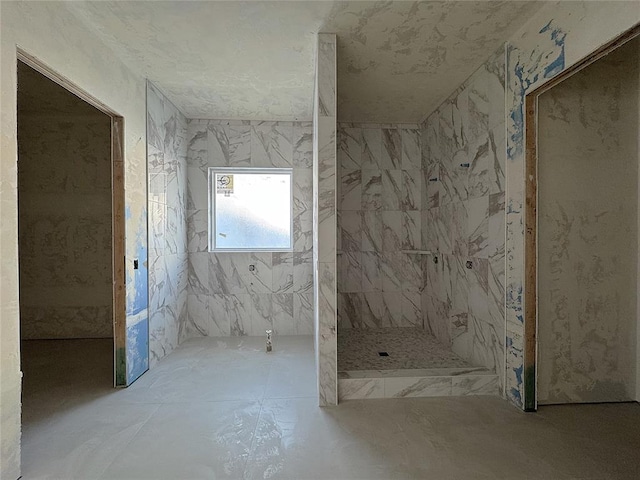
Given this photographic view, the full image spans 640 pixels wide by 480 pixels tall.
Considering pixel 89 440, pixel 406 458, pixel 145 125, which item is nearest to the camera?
pixel 406 458

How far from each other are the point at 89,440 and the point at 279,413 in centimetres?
115

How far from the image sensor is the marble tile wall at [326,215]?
2314 mm

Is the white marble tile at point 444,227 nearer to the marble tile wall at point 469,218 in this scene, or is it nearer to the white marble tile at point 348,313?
the marble tile wall at point 469,218

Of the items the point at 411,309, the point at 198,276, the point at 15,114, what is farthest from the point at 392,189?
the point at 15,114

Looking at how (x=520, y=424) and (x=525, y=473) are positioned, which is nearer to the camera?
(x=525, y=473)

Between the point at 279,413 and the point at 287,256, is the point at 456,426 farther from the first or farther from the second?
the point at 287,256

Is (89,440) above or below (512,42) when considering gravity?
below

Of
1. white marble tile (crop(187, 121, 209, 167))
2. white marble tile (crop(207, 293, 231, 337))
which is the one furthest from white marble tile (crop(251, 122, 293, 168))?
white marble tile (crop(207, 293, 231, 337))

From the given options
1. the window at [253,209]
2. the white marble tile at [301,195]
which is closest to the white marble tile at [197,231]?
the window at [253,209]

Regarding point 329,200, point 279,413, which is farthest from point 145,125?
point 279,413

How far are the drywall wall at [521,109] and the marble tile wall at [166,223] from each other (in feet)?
10.1

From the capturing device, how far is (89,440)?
192 cm

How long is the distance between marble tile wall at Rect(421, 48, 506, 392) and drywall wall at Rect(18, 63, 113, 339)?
4.03 meters

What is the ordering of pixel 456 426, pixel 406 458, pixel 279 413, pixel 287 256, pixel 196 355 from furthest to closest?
1. pixel 287 256
2. pixel 196 355
3. pixel 279 413
4. pixel 456 426
5. pixel 406 458
